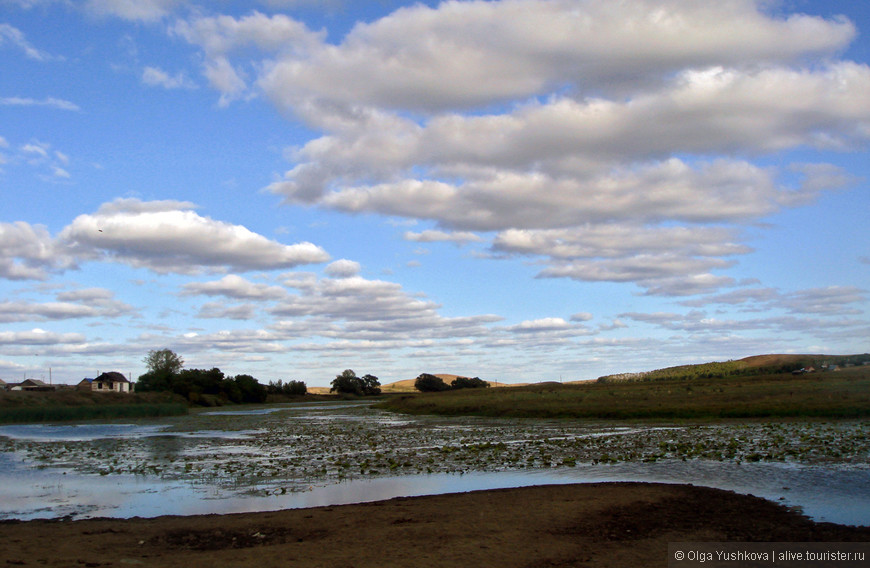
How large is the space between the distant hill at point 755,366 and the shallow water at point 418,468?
72687mm

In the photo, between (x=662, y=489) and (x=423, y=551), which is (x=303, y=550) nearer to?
(x=423, y=551)

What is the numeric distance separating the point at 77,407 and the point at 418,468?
6265 cm

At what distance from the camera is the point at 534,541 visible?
11.7m

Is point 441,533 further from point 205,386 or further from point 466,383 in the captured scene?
point 466,383

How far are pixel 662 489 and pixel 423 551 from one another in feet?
25.0

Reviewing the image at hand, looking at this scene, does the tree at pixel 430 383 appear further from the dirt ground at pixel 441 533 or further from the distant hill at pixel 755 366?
the dirt ground at pixel 441 533

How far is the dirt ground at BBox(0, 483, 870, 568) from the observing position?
34.8 ft

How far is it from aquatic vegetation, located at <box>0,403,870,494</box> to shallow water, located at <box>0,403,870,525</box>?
2.9 inches

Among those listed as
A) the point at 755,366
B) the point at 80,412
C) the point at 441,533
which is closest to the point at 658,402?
the point at 441,533

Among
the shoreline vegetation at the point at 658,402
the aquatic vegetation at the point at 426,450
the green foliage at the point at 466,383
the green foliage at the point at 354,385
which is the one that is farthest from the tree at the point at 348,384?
the aquatic vegetation at the point at 426,450

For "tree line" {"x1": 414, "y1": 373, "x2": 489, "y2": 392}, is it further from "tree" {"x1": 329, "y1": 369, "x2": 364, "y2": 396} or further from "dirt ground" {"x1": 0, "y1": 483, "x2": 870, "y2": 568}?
"dirt ground" {"x1": 0, "y1": 483, "x2": 870, "y2": 568}

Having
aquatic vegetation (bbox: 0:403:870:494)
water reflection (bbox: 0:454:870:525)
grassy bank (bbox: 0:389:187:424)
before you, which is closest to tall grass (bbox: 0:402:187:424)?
grassy bank (bbox: 0:389:187:424)

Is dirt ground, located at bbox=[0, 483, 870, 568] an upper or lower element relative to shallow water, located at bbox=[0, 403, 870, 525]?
upper

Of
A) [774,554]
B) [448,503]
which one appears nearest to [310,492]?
[448,503]
